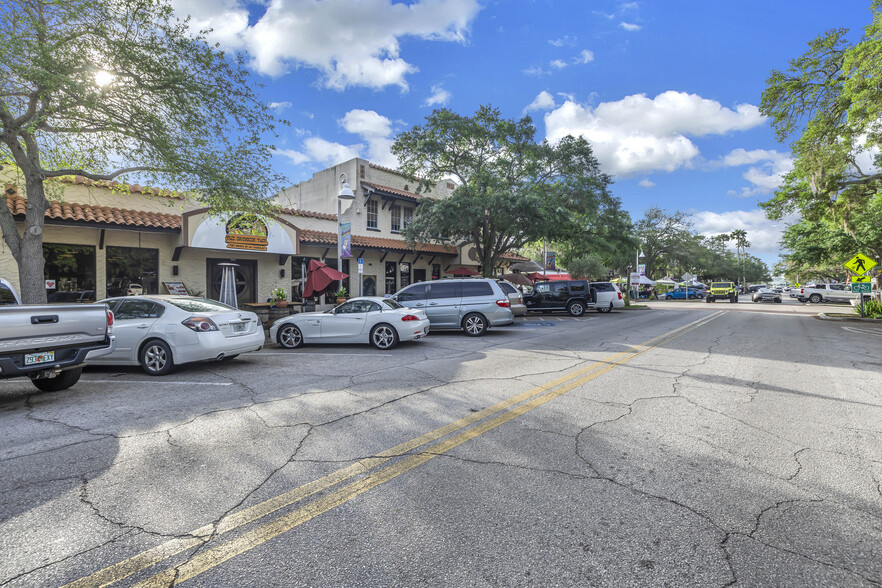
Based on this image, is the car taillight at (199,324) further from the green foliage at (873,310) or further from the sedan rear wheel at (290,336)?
the green foliage at (873,310)

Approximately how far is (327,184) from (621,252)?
18597mm

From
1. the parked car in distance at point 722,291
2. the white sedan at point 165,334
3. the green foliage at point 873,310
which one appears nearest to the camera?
the white sedan at point 165,334

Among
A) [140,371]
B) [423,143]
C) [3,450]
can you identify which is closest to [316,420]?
[3,450]

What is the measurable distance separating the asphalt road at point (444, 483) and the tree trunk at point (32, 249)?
2.99 metres

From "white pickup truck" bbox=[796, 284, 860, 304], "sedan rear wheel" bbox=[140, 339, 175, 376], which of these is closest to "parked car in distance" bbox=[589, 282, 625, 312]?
"sedan rear wheel" bbox=[140, 339, 175, 376]

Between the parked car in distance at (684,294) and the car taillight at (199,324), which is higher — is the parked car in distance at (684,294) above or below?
below

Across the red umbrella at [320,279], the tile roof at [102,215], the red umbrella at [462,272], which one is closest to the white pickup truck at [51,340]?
the tile roof at [102,215]

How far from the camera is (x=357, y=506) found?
3.01 metres

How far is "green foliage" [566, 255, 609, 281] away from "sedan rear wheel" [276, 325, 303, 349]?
31922mm

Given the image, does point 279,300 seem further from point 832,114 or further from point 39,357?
point 832,114

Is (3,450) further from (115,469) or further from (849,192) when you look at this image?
(849,192)

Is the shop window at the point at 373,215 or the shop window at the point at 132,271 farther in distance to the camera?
the shop window at the point at 373,215

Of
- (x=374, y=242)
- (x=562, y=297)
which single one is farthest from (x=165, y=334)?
(x=562, y=297)

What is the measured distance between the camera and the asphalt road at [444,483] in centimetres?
241
